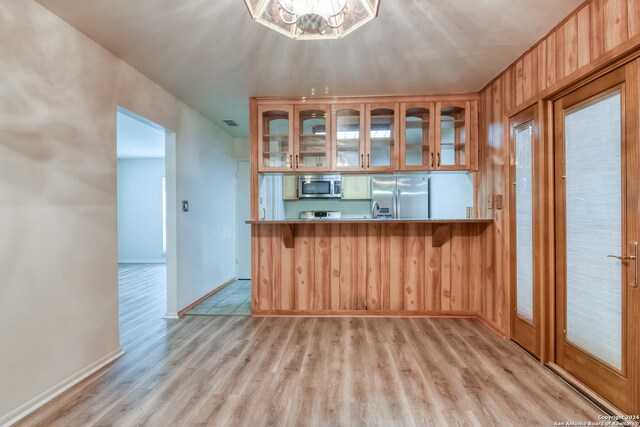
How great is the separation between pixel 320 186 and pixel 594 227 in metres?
3.14

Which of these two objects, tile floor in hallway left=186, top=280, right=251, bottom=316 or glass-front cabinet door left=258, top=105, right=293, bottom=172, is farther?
tile floor in hallway left=186, top=280, right=251, bottom=316

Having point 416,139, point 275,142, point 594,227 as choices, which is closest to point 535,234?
point 594,227

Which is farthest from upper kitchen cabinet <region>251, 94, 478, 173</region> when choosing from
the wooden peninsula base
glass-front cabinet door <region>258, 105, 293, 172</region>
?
the wooden peninsula base

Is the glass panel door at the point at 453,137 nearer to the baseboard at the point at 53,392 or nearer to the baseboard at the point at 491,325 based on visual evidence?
the baseboard at the point at 491,325

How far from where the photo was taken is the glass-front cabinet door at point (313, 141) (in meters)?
3.52

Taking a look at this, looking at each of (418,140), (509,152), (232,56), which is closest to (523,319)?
(509,152)

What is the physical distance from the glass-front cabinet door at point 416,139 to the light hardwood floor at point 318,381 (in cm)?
176

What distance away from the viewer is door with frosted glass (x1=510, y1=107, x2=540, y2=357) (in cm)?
250

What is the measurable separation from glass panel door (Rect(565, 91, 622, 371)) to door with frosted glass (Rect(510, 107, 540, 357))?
0.31 m

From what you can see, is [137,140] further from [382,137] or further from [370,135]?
[382,137]

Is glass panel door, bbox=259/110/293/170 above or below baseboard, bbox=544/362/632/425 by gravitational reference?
above

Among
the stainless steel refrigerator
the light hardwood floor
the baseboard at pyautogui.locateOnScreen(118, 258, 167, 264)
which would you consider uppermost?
the stainless steel refrigerator

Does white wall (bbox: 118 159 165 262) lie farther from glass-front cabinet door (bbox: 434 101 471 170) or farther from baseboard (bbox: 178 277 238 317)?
glass-front cabinet door (bbox: 434 101 471 170)

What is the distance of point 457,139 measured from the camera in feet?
11.5
